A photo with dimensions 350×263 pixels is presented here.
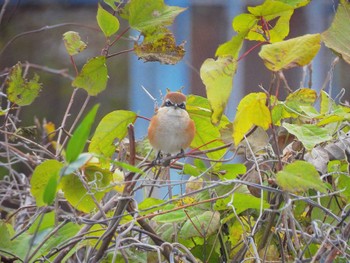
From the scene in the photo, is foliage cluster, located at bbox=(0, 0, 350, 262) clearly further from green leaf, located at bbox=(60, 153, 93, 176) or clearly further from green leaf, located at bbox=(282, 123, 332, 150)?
green leaf, located at bbox=(60, 153, 93, 176)

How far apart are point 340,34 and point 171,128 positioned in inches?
17.7

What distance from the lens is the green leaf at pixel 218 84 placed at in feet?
3.38

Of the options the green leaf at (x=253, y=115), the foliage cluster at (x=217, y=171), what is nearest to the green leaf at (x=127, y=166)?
the foliage cluster at (x=217, y=171)

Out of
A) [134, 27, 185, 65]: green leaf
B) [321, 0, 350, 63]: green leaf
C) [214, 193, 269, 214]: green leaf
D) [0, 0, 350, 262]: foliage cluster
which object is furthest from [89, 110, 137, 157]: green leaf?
[321, 0, 350, 63]: green leaf

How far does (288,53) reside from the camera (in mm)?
1038

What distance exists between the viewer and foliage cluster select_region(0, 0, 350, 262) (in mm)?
1060

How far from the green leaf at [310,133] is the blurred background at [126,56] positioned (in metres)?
2.40

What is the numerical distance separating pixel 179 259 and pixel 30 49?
9.63 ft

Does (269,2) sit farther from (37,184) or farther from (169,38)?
(37,184)

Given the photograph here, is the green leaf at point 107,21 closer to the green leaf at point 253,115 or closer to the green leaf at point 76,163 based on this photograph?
the green leaf at point 253,115

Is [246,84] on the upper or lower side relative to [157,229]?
lower

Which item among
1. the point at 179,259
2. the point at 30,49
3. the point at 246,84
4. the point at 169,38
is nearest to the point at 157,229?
the point at 179,259

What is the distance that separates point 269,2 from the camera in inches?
42.5

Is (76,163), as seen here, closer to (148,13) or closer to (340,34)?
(148,13)
